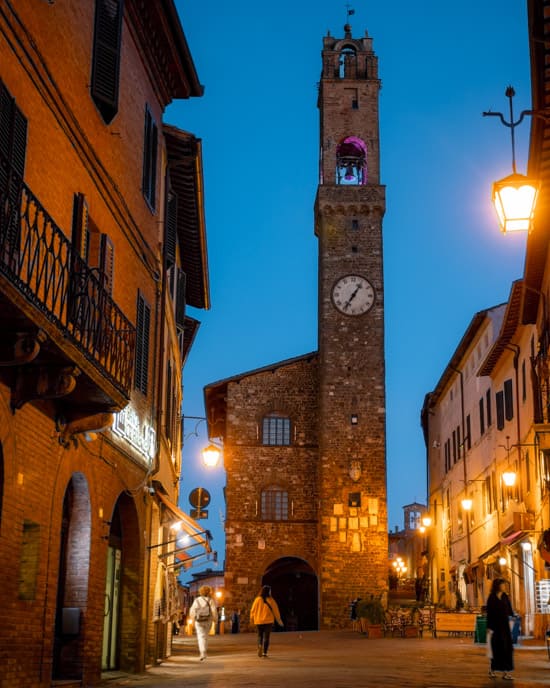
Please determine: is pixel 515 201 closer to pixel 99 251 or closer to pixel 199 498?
pixel 99 251

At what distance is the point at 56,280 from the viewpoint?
439 inches

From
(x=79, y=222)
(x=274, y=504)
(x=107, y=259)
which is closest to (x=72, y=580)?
(x=107, y=259)

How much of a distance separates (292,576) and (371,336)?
14386 mm

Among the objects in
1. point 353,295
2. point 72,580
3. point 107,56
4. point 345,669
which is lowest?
point 345,669

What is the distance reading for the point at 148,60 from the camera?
17.1m

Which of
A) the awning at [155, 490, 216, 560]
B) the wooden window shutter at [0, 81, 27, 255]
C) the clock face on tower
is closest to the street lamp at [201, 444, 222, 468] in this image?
the awning at [155, 490, 216, 560]

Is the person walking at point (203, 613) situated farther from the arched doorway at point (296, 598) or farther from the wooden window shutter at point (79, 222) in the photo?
the arched doorway at point (296, 598)

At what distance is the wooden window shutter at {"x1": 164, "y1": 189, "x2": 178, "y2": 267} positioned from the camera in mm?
19844

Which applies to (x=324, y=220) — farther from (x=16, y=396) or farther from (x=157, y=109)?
(x=16, y=396)

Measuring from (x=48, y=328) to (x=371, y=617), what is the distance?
28.4 m

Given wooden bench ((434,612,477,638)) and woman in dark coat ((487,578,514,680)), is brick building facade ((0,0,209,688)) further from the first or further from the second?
wooden bench ((434,612,477,638))

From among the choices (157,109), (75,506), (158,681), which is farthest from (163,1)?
(158,681)

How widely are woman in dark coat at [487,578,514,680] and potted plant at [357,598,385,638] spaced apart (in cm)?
1736

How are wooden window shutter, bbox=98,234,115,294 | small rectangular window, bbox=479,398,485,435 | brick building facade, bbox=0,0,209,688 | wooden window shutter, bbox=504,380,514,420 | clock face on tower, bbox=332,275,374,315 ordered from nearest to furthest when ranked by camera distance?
brick building facade, bbox=0,0,209,688 < wooden window shutter, bbox=98,234,115,294 < wooden window shutter, bbox=504,380,514,420 < small rectangular window, bbox=479,398,485,435 < clock face on tower, bbox=332,275,374,315
